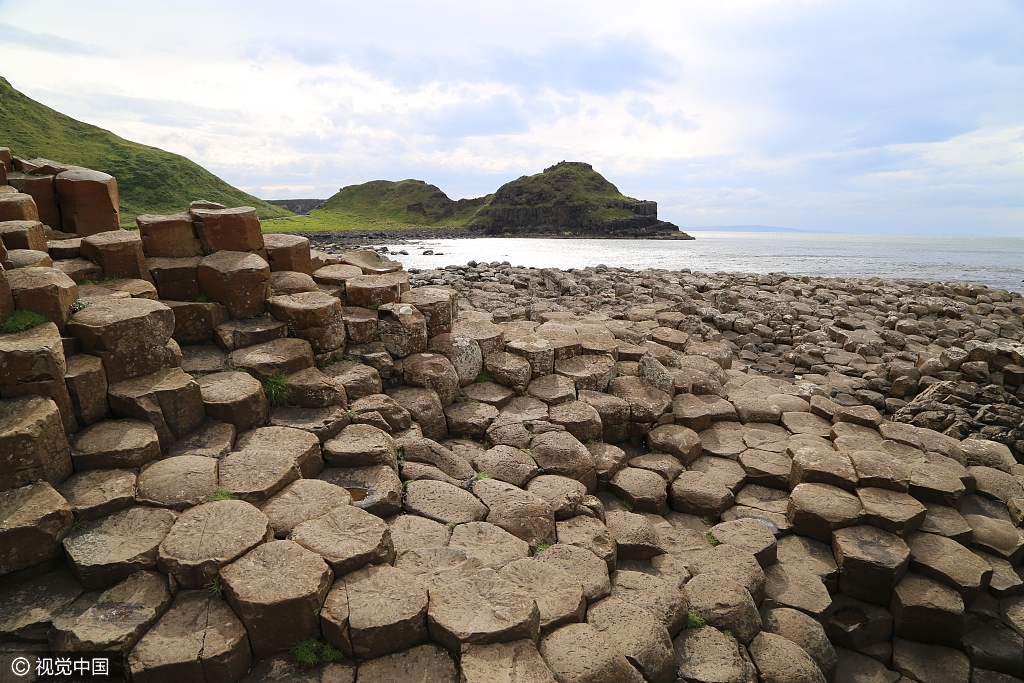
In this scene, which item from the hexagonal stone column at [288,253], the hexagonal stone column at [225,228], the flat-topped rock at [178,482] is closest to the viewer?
the flat-topped rock at [178,482]

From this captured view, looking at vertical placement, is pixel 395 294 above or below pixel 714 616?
above

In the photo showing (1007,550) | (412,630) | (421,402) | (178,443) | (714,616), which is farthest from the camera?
(421,402)

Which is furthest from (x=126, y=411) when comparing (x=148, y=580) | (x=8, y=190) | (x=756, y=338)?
(x=756, y=338)

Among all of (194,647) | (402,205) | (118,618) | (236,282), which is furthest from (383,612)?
(402,205)

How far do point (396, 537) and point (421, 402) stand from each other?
2.33 m

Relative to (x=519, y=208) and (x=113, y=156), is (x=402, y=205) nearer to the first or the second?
(x=519, y=208)

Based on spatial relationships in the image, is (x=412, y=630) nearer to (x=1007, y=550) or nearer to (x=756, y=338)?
(x=1007, y=550)

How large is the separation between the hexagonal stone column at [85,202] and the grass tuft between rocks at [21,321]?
15.1ft

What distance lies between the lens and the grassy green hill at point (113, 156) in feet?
175

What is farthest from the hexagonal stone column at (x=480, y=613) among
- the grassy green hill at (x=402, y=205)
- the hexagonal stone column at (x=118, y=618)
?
the grassy green hill at (x=402, y=205)

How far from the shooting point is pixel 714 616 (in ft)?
14.9

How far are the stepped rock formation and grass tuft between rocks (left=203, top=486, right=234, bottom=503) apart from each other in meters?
0.02

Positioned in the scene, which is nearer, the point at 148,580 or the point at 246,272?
the point at 148,580

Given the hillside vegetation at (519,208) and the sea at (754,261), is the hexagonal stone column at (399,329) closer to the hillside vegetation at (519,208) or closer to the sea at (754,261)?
the sea at (754,261)
